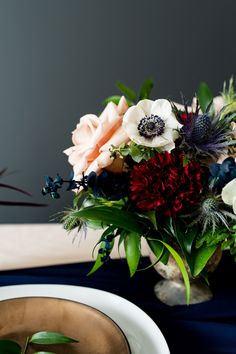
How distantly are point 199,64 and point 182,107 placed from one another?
1.29m

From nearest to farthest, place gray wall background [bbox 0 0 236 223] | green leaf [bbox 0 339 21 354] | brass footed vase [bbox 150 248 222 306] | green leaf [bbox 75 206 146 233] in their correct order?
green leaf [bbox 0 339 21 354], green leaf [bbox 75 206 146 233], brass footed vase [bbox 150 248 222 306], gray wall background [bbox 0 0 236 223]

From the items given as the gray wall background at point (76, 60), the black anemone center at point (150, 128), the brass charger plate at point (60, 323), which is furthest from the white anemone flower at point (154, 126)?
the gray wall background at point (76, 60)

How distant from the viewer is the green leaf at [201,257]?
23.8 inches

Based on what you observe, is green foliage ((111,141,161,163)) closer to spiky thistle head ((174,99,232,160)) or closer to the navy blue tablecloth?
spiky thistle head ((174,99,232,160))

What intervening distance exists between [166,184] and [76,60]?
1.28m

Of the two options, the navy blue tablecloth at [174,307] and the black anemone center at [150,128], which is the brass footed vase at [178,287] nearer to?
the navy blue tablecloth at [174,307]

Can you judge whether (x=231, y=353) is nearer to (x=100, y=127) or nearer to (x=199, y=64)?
(x=100, y=127)

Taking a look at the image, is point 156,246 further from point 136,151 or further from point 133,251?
point 136,151

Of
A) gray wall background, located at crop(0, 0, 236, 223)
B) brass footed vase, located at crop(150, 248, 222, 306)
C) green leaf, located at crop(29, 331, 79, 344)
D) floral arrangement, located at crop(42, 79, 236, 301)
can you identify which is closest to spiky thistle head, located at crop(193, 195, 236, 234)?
floral arrangement, located at crop(42, 79, 236, 301)

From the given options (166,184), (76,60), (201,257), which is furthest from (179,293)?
(76,60)

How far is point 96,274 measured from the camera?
0.79 metres

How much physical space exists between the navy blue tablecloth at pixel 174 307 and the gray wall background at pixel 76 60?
106cm

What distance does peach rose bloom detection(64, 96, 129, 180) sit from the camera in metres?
0.60

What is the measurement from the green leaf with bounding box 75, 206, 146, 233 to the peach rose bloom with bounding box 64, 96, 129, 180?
0.19 feet
